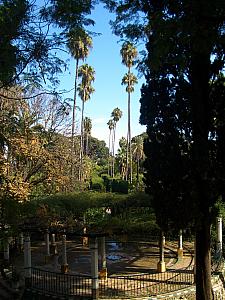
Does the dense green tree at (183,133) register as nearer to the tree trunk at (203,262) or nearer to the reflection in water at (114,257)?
the tree trunk at (203,262)

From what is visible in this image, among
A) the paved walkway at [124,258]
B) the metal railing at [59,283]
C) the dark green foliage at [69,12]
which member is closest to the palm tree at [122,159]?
the paved walkway at [124,258]

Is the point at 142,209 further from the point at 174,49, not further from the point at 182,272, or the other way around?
the point at 174,49

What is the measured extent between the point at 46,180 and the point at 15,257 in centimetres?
553

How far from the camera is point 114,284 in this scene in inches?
580

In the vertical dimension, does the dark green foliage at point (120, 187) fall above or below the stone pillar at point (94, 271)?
above

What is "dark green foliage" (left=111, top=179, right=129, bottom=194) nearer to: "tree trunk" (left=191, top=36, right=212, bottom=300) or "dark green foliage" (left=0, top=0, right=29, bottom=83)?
"tree trunk" (left=191, top=36, right=212, bottom=300)

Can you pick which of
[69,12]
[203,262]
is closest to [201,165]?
[203,262]

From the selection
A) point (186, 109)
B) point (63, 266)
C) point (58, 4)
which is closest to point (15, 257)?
point (63, 266)

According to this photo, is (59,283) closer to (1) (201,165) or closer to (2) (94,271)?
(2) (94,271)

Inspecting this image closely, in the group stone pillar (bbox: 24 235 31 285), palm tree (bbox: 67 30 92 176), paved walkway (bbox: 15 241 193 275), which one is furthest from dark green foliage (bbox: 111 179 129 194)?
stone pillar (bbox: 24 235 31 285)

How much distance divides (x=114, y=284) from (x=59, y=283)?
193 cm

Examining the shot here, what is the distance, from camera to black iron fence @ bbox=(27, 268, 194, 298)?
546 inches

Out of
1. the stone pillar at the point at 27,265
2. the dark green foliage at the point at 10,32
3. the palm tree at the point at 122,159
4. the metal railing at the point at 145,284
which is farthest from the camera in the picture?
the palm tree at the point at 122,159

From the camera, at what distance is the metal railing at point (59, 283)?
45.8ft
